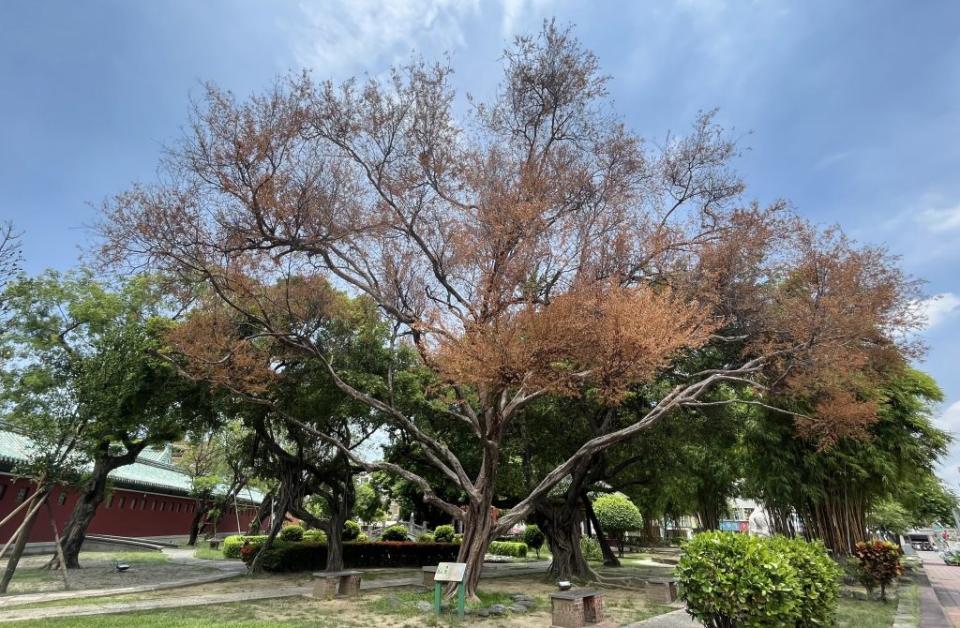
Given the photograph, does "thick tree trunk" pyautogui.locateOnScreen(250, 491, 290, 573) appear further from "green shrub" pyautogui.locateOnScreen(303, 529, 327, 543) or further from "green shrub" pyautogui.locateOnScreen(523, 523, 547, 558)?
"green shrub" pyautogui.locateOnScreen(523, 523, 547, 558)

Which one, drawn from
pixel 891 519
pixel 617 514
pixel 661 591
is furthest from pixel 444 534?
pixel 891 519

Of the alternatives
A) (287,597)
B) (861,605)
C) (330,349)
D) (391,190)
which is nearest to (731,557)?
(861,605)

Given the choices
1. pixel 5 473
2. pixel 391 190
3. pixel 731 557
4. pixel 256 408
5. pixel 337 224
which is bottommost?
pixel 731 557

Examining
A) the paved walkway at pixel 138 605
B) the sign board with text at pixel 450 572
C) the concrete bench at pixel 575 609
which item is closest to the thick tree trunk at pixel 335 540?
the paved walkway at pixel 138 605

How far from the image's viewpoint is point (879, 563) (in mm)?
10609

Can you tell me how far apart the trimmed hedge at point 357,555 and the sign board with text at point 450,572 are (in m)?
8.90

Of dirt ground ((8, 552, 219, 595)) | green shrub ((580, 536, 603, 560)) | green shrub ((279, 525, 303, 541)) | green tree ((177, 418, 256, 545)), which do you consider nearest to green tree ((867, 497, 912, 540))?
green shrub ((580, 536, 603, 560))

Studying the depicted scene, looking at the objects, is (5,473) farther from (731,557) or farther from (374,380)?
(731,557)

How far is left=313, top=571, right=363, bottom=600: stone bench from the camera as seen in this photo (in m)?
9.88

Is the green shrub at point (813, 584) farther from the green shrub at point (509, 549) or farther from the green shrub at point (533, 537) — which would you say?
the green shrub at point (533, 537)

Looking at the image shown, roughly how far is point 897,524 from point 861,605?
28.2 meters

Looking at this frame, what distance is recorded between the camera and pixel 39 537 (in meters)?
18.4

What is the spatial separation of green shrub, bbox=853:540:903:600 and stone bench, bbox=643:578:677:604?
13.9ft

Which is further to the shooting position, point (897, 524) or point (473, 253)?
point (897, 524)
